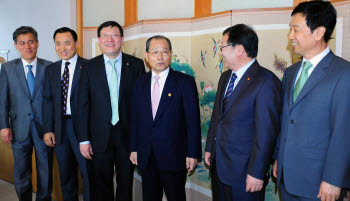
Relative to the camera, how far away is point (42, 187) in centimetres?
297

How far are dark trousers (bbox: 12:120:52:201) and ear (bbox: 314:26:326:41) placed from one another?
259 cm

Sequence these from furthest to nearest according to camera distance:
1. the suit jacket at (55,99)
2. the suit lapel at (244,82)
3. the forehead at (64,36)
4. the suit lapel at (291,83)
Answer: the forehead at (64,36)
the suit jacket at (55,99)
the suit lapel at (244,82)
the suit lapel at (291,83)

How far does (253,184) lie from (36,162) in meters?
2.24

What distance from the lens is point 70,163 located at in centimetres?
283

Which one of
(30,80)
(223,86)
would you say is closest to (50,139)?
(30,80)

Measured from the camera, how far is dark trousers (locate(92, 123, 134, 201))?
96.9 inches

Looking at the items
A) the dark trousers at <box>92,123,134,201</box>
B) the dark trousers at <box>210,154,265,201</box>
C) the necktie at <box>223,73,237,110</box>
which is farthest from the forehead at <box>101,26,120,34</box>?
the dark trousers at <box>210,154,265,201</box>

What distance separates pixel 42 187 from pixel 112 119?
47.8 inches

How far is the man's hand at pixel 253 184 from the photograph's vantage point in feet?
5.57

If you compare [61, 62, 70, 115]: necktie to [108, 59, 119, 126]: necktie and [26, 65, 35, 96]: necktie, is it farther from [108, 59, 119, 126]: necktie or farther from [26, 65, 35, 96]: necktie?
[108, 59, 119, 126]: necktie

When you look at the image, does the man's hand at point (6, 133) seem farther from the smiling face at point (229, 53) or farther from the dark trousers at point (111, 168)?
the smiling face at point (229, 53)

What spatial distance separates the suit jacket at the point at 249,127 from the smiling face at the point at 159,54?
1.88 feet

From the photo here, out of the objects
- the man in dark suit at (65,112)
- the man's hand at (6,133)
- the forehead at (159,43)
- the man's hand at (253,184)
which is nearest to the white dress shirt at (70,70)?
the man in dark suit at (65,112)

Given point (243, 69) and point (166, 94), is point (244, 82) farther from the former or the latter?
point (166, 94)
